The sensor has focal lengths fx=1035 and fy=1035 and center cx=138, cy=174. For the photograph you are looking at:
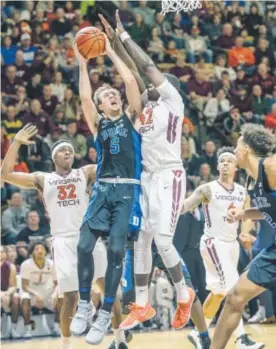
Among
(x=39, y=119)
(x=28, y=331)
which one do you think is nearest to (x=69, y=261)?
(x=28, y=331)

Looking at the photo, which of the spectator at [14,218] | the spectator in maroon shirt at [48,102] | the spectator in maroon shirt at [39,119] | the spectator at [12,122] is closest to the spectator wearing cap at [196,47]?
A: the spectator in maroon shirt at [48,102]

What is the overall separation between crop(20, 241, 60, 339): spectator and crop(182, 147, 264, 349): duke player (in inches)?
99.7

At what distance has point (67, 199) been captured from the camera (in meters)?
11.4

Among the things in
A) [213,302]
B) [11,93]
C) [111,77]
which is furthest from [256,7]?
[213,302]

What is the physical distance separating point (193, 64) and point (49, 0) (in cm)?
292

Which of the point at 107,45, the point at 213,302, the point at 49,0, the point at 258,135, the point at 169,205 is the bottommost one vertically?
the point at 213,302

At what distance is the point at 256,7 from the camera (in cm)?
2052

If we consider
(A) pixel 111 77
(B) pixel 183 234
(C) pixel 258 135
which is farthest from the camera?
(A) pixel 111 77

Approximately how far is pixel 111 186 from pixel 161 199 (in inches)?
19.7

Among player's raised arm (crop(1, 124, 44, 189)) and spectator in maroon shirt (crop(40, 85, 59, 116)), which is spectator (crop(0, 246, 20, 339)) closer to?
player's raised arm (crop(1, 124, 44, 189))

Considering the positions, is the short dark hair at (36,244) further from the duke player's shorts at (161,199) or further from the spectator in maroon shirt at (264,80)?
the spectator in maroon shirt at (264,80)

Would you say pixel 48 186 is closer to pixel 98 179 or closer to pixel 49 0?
pixel 98 179

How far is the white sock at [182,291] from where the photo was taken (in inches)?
400

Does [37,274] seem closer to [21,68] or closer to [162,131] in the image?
[162,131]
